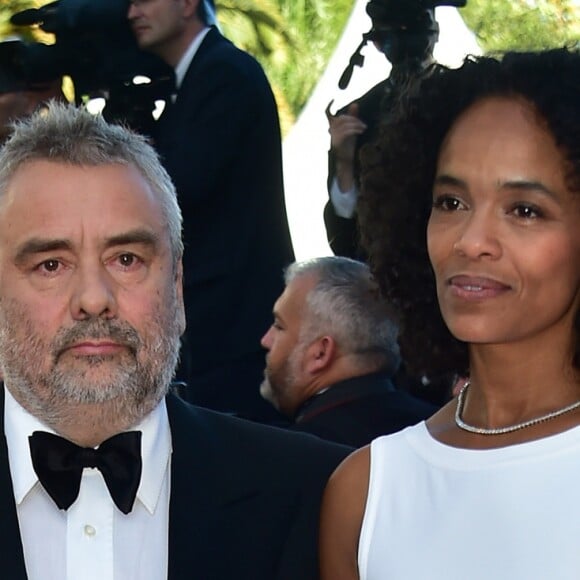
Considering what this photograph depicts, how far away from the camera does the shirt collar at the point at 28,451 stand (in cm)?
255

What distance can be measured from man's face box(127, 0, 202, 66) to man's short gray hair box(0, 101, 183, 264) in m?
2.12

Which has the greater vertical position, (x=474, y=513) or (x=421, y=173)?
(x=421, y=173)

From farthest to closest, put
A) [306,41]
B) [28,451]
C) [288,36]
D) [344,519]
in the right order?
[306,41] < [288,36] < [344,519] < [28,451]

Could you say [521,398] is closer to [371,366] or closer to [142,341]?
[142,341]

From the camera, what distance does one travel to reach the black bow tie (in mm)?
2502

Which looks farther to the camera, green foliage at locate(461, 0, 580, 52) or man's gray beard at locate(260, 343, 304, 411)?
green foliage at locate(461, 0, 580, 52)

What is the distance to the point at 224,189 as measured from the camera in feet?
15.6

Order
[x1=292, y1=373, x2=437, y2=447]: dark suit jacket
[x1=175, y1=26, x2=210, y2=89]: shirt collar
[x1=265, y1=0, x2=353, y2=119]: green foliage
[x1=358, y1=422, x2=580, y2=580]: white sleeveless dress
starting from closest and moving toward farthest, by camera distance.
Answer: [x1=358, y1=422, x2=580, y2=580]: white sleeveless dress, [x1=292, y1=373, x2=437, y2=447]: dark suit jacket, [x1=175, y1=26, x2=210, y2=89]: shirt collar, [x1=265, y1=0, x2=353, y2=119]: green foliage

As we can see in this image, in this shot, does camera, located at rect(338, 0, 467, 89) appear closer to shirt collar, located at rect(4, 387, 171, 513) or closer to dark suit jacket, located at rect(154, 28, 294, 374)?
dark suit jacket, located at rect(154, 28, 294, 374)

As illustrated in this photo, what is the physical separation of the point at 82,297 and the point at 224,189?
230cm

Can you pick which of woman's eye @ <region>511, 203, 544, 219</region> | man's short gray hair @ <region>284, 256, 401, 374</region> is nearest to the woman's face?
woman's eye @ <region>511, 203, 544, 219</region>

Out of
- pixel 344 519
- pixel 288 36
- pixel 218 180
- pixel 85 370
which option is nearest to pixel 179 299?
pixel 85 370

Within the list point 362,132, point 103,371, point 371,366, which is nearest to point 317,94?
point 362,132

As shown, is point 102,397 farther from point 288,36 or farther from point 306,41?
point 306,41
